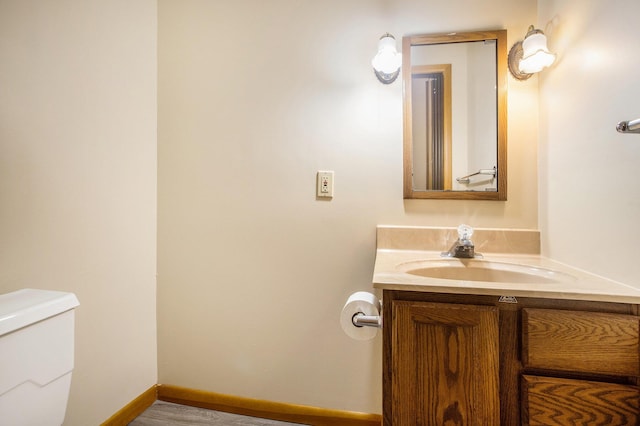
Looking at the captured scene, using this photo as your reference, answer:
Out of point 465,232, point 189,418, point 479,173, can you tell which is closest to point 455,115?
point 479,173

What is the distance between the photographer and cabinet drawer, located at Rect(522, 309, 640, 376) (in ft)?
2.26

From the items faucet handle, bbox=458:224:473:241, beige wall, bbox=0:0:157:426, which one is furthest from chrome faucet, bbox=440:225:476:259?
beige wall, bbox=0:0:157:426

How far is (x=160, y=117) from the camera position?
4.92ft

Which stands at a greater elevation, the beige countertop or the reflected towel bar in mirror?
the reflected towel bar in mirror

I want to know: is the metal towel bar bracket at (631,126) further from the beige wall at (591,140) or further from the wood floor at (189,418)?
the wood floor at (189,418)

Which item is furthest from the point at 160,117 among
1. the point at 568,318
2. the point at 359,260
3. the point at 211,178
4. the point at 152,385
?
the point at 568,318

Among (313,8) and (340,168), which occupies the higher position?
(313,8)

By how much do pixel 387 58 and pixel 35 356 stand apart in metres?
1.47

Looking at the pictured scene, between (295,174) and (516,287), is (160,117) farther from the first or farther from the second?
(516,287)

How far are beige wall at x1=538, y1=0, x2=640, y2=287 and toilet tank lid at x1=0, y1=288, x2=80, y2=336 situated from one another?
1.54m

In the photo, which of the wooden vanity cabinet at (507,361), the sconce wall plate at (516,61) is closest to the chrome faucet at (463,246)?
the wooden vanity cabinet at (507,361)

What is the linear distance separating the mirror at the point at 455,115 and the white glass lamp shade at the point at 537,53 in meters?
0.12

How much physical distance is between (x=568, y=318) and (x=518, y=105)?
0.89 m

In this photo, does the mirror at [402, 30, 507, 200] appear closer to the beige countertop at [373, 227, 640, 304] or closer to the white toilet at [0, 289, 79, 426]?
the beige countertop at [373, 227, 640, 304]
